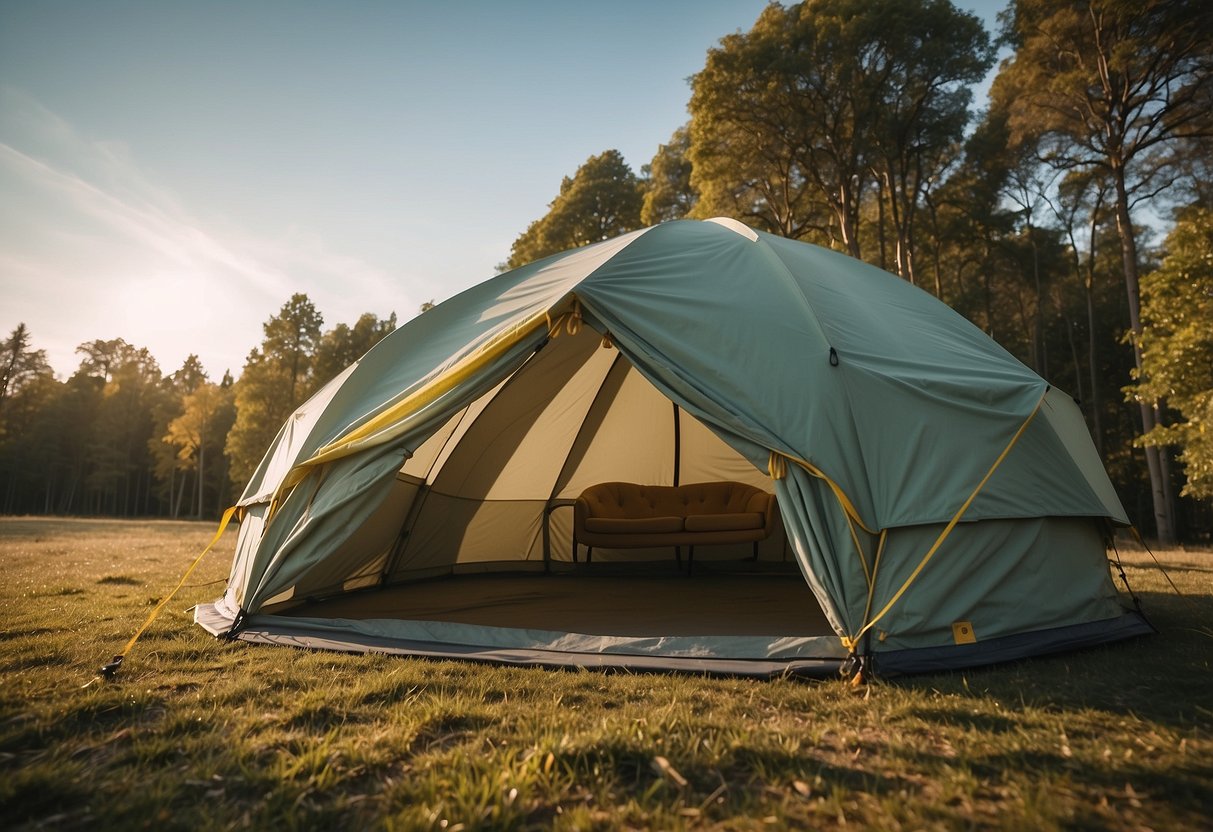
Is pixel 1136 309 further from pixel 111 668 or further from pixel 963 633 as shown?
pixel 111 668

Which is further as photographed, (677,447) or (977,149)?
(977,149)

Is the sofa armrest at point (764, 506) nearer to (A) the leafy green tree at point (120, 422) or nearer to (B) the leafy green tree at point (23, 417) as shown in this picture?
(B) the leafy green tree at point (23, 417)

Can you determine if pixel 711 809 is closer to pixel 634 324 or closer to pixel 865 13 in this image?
pixel 634 324

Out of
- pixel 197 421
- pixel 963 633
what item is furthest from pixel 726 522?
pixel 197 421

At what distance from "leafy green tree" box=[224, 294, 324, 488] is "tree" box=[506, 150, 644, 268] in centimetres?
871

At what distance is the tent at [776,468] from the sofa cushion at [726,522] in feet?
4.21

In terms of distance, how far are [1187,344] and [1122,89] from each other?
16.3 feet

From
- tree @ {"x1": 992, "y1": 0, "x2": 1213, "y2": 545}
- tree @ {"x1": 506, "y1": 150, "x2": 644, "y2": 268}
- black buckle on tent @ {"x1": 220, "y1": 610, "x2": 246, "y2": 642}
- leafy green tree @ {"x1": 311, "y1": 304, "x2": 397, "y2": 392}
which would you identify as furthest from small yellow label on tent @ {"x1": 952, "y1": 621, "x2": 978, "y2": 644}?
leafy green tree @ {"x1": 311, "y1": 304, "x2": 397, "y2": 392}

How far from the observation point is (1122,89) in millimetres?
11375

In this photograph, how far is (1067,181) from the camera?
51.8 feet

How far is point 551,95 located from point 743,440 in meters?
5.46

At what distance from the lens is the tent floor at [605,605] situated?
385cm

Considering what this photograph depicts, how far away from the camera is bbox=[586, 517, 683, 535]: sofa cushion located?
20.8 feet

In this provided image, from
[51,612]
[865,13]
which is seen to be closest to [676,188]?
[865,13]
